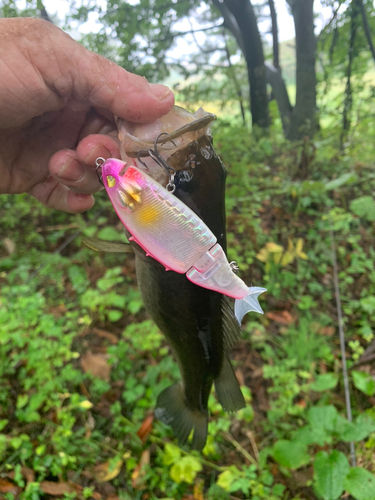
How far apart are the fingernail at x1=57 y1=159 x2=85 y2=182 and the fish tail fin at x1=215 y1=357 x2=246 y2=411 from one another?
3.22ft

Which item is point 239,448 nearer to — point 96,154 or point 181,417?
point 181,417

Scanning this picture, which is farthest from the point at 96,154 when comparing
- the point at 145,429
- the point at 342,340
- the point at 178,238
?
the point at 342,340

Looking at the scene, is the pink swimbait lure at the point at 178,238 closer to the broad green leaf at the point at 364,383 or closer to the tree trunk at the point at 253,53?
the broad green leaf at the point at 364,383

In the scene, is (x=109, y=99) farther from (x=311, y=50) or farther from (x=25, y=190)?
(x=311, y=50)

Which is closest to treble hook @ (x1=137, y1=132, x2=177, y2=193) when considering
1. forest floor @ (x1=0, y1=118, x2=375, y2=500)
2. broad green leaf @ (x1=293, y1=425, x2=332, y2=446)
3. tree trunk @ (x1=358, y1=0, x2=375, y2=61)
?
forest floor @ (x1=0, y1=118, x2=375, y2=500)

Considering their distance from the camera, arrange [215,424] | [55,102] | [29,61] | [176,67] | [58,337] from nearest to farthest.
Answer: [29,61] < [55,102] < [215,424] < [58,337] < [176,67]

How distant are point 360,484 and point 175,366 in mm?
1190

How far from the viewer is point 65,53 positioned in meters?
0.93

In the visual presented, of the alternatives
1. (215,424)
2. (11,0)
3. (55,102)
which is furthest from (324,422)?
(11,0)

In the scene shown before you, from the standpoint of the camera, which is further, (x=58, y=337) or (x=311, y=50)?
(x=311, y=50)

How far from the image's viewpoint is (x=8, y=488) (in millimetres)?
1581

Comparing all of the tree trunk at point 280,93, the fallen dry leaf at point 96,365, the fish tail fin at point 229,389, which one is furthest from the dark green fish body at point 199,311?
the tree trunk at point 280,93

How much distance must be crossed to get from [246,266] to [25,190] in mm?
1884

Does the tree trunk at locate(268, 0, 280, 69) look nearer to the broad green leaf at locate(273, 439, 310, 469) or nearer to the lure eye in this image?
the lure eye
